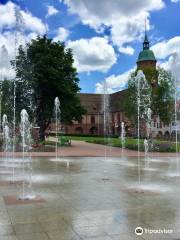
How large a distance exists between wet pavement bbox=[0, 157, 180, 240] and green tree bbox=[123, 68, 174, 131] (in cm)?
3775

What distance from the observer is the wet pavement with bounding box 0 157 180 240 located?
263 inches

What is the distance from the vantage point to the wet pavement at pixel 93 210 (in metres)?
6.69

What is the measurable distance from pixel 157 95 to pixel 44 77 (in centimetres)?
1696

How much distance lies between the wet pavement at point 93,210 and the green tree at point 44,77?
2646cm

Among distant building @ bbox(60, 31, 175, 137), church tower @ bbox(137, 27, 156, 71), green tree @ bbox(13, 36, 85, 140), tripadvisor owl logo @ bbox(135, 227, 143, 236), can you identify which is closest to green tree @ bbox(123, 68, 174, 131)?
green tree @ bbox(13, 36, 85, 140)

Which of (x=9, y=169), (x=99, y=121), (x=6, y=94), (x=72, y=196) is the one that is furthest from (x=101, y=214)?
(x=99, y=121)

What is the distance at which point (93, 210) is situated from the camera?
27.6 feet

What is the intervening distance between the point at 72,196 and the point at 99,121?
109628mm

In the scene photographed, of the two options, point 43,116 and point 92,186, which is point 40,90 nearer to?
point 43,116

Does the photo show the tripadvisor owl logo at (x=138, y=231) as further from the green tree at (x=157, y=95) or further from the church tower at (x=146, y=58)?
the church tower at (x=146, y=58)

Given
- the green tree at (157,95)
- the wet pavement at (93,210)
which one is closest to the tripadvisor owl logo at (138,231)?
the wet pavement at (93,210)

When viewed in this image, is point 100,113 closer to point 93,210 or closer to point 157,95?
point 157,95

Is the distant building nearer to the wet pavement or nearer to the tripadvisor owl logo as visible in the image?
the wet pavement

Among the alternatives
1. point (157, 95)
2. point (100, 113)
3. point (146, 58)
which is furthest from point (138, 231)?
point (100, 113)
